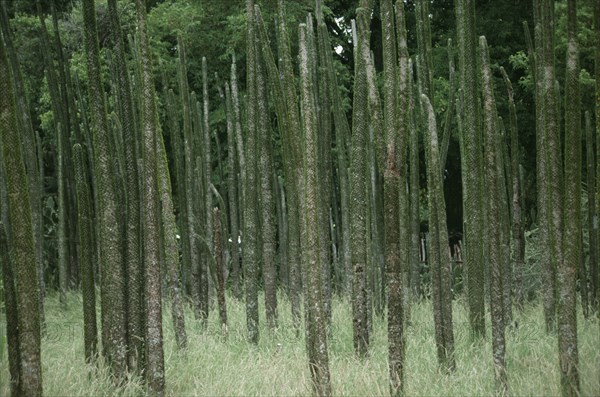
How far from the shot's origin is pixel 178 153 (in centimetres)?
609

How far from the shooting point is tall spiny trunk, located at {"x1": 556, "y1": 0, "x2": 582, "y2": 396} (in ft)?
10.0

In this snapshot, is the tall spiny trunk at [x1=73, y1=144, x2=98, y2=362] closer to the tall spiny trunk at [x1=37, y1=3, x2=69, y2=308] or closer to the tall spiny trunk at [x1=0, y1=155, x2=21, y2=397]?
the tall spiny trunk at [x1=0, y1=155, x2=21, y2=397]

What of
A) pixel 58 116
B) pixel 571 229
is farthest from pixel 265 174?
pixel 58 116

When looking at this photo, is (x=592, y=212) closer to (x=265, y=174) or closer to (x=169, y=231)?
(x=265, y=174)

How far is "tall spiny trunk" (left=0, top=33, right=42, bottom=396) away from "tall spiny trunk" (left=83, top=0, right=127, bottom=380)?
66cm

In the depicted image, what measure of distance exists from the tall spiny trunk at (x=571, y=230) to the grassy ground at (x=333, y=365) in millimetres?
141

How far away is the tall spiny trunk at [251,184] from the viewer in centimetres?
482

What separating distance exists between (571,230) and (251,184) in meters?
2.41

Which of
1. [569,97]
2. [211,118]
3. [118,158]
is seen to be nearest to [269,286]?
[118,158]

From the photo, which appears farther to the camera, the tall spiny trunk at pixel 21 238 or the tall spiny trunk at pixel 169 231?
the tall spiny trunk at pixel 169 231

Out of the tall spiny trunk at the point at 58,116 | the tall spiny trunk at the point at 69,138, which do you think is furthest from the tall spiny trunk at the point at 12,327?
the tall spiny trunk at the point at 58,116

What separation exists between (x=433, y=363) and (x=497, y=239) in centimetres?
106

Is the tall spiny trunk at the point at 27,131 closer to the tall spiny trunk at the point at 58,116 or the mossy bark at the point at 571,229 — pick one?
the tall spiny trunk at the point at 58,116

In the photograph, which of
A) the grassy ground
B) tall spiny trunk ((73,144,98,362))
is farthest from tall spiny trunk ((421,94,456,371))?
tall spiny trunk ((73,144,98,362))
